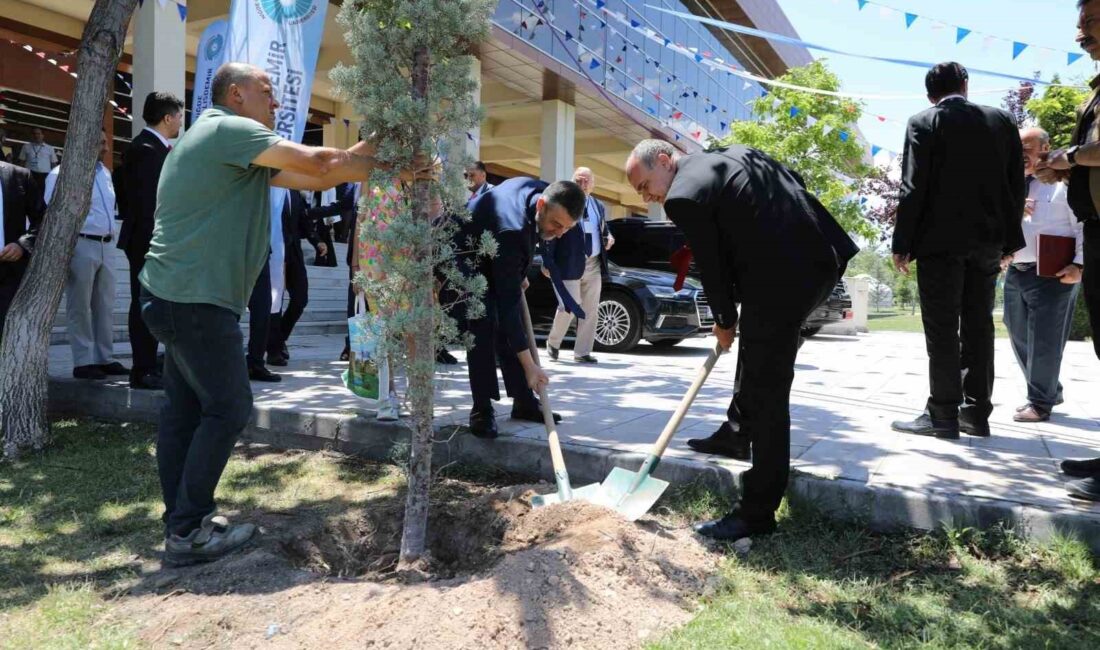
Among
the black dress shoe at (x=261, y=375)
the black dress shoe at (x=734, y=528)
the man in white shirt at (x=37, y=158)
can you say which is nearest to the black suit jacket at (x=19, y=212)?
the black dress shoe at (x=261, y=375)

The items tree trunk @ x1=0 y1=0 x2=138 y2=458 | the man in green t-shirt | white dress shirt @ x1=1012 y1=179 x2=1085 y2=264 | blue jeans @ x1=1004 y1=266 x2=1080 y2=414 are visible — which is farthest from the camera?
white dress shirt @ x1=1012 y1=179 x2=1085 y2=264

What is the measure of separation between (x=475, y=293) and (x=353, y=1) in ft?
3.80

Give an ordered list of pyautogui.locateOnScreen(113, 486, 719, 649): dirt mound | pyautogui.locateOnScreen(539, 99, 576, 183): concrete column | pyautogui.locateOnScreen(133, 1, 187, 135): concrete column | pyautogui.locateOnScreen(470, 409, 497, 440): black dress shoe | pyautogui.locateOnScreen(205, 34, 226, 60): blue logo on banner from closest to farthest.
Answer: pyautogui.locateOnScreen(113, 486, 719, 649): dirt mound, pyautogui.locateOnScreen(470, 409, 497, 440): black dress shoe, pyautogui.locateOnScreen(205, 34, 226, 60): blue logo on banner, pyautogui.locateOnScreen(133, 1, 187, 135): concrete column, pyautogui.locateOnScreen(539, 99, 576, 183): concrete column

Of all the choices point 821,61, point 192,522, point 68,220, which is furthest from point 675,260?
point 821,61

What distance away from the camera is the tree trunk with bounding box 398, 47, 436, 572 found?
2.69 m

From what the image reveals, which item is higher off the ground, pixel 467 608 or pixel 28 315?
pixel 28 315

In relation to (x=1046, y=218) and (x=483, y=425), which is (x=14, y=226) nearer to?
(x=483, y=425)

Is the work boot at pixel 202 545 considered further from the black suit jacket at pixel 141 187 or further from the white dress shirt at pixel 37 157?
the white dress shirt at pixel 37 157

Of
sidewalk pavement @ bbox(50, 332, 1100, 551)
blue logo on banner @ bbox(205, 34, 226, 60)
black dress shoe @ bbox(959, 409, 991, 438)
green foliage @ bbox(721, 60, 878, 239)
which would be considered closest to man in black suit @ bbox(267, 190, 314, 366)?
sidewalk pavement @ bbox(50, 332, 1100, 551)

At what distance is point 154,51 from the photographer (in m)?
8.87

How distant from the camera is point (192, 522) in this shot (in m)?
2.93

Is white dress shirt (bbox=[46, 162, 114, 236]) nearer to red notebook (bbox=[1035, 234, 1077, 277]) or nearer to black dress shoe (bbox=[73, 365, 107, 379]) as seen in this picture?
black dress shoe (bbox=[73, 365, 107, 379])

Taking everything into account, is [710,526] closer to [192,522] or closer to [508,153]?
[192,522]

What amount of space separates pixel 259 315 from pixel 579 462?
350cm
